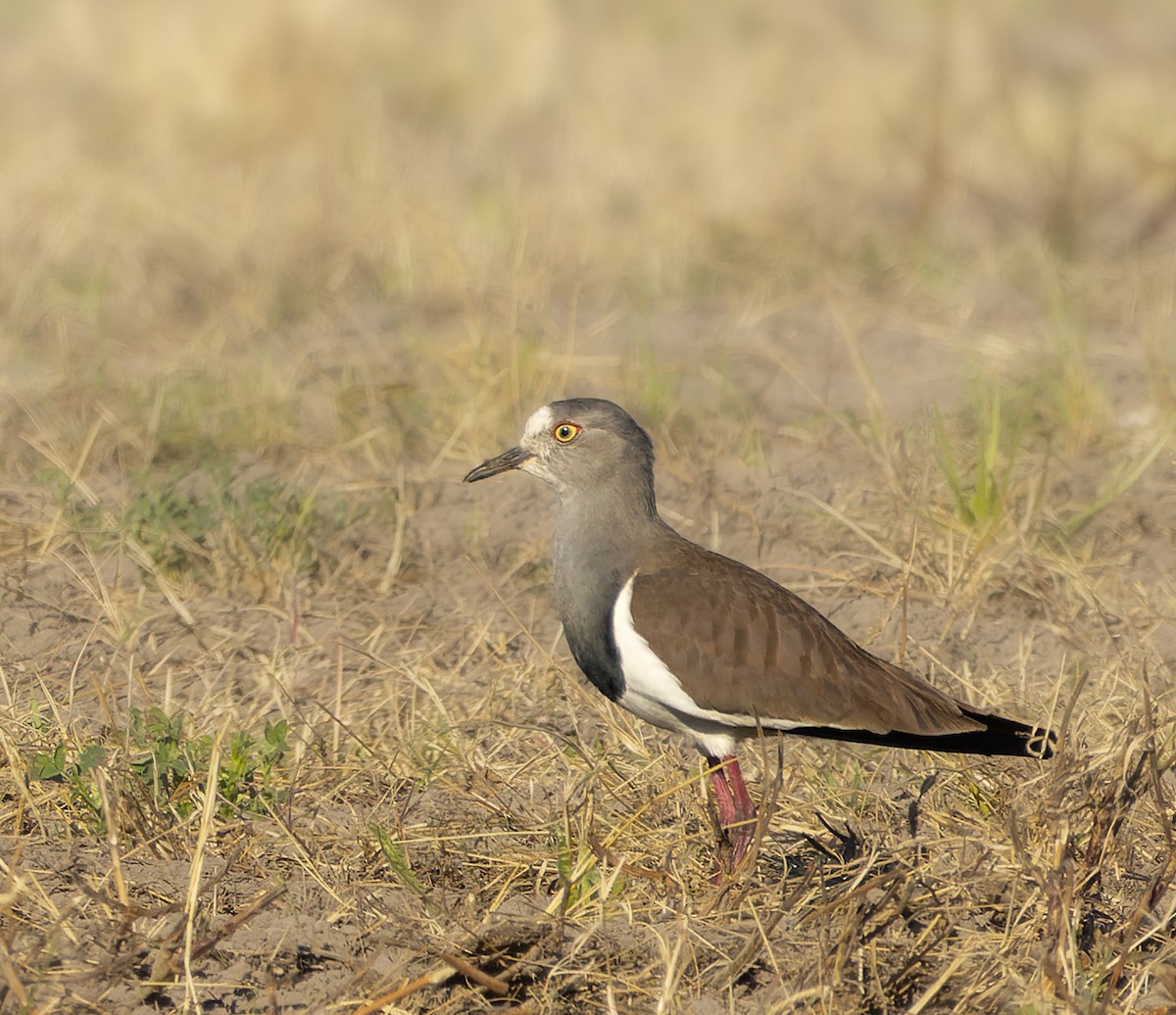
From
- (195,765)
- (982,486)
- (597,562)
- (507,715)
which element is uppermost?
(597,562)

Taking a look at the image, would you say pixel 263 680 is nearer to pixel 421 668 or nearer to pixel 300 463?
pixel 421 668

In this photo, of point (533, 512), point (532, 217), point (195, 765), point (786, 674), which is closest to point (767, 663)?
point (786, 674)

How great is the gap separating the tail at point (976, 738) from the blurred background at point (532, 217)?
2.44 metres

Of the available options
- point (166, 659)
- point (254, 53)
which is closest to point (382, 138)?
point (254, 53)

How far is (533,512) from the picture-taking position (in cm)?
516

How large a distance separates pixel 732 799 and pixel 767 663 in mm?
312

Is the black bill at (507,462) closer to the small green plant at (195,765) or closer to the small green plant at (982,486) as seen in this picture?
the small green plant at (195,765)

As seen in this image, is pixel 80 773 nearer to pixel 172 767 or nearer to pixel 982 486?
pixel 172 767

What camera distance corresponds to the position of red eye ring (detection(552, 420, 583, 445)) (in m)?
3.72

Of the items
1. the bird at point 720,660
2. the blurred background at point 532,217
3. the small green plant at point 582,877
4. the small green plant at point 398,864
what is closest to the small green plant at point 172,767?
the small green plant at point 398,864

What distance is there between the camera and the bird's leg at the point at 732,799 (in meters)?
3.33

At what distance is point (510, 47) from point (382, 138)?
98.3 inches

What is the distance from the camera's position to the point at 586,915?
3.08m

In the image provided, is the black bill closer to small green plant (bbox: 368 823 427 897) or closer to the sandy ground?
the sandy ground
